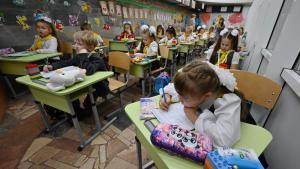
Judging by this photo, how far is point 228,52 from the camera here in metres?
1.83

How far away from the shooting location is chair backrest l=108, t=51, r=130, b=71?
1.80 m

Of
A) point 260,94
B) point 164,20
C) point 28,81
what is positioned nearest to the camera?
point 260,94

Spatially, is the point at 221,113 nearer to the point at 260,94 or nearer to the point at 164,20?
the point at 260,94

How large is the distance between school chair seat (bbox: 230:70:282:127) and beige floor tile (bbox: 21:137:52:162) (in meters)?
2.01

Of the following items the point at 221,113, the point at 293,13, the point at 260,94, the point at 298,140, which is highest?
the point at 293,13

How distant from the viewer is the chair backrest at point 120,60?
1796 mm

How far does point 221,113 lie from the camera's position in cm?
58

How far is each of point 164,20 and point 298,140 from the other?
736 centimetres

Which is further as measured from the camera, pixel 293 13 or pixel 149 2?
pixel 149 2

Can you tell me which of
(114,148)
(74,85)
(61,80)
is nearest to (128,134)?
(114,148)

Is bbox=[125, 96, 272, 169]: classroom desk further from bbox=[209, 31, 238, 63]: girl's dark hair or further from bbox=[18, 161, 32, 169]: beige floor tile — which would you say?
bbox=[209, 31, 238, 63]: girl's dark hair

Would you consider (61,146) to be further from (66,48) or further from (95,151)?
(66,48)

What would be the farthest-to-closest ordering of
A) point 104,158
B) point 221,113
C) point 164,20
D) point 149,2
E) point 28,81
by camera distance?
point 164,20, point 149,2, point 104,158, point 28,81, point 221,113

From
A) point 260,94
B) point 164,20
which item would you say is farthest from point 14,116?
point 164,20
